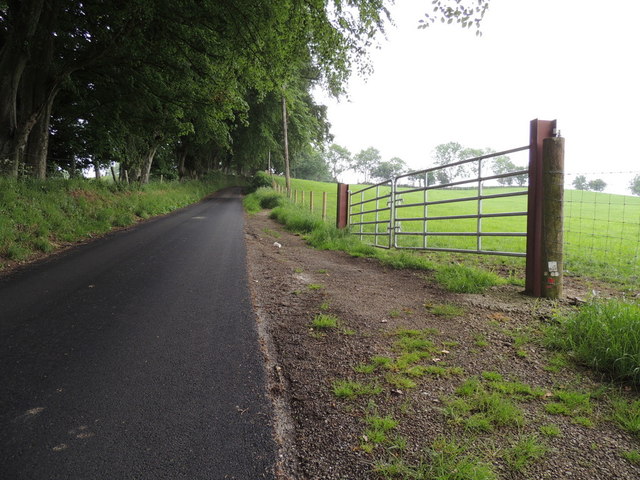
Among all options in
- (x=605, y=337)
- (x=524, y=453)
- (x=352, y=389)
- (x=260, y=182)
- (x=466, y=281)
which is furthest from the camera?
(x=260, y=182)

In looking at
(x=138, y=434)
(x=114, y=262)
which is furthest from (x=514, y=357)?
(x=114, y=262)

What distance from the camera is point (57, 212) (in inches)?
352

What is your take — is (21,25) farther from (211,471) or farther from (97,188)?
(211,471)

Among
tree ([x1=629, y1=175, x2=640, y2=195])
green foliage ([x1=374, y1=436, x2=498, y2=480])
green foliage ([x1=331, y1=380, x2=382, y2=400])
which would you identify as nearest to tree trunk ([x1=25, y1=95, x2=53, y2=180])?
green foliage ([x1=331, y1=380, x2=382, y2=400])

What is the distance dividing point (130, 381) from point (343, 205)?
9.44m

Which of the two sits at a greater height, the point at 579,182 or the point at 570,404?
the point at 579,182

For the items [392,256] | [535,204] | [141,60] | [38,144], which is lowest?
[392,256]

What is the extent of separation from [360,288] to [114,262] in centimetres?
453

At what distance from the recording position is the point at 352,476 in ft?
5.72

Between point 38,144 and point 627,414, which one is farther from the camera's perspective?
point 38,144

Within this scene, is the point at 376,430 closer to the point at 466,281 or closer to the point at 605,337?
the point at 605,337

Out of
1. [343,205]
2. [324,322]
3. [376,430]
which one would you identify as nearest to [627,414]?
[376,430]

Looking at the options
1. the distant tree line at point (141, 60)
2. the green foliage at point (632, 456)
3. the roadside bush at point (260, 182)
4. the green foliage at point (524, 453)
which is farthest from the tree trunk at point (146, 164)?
the green foliage at point (632, 456)

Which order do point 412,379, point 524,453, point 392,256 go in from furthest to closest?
point 392,256 → point 412,379 → point 524,453
